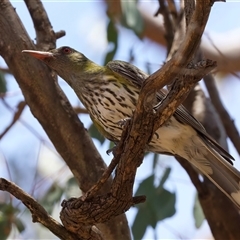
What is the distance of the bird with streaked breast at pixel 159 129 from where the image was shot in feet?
9.89

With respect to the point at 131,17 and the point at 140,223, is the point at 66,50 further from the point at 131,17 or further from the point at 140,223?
the point at 140,223

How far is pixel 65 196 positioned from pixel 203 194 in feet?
2.49

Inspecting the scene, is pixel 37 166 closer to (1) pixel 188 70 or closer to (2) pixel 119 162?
(2) pixel 119 162

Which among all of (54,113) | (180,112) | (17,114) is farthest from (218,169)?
(17,114)

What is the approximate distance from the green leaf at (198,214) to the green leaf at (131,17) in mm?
1125

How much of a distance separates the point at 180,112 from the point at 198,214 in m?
1.15

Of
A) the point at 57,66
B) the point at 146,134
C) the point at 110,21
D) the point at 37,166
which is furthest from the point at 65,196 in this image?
the point at 146,134

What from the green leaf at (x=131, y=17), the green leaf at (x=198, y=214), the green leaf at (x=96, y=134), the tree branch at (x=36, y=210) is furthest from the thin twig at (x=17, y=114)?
the tree branch at (x=36, y=210)

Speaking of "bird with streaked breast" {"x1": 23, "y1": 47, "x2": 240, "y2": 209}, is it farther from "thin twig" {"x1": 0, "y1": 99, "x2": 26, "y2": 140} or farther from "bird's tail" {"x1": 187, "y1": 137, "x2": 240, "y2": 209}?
"thin twig" {"x1": 0, "y1": 99, "x2": 26, "y2": 140}

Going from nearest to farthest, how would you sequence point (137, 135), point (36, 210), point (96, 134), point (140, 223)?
point (137, 135) → point (36, 210) → point (140, 223) → point (96, 134)

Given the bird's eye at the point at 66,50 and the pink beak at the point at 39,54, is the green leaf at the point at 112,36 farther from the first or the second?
the pink beak at the point at 39,54

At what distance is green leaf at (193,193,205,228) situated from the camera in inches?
153

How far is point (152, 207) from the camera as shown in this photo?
11.3ft

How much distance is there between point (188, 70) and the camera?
82.8 inches
